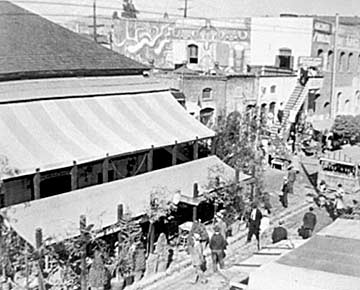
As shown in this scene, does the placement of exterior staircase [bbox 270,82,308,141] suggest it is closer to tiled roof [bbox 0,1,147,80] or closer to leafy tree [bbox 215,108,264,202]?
leafy tree [bbox 215,108,264,202]

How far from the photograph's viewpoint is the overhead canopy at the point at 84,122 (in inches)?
586

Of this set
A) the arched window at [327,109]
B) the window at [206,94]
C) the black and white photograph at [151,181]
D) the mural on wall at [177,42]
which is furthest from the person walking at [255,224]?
the arched window at [327,109]

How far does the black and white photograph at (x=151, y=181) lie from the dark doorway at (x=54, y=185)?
0.10 ft

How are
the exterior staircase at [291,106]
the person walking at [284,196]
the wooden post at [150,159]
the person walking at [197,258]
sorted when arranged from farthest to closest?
the exterior staircase at [291,106] < the person walking at [284,196] < the wooden post at [150,159] < the person walking at [197,258]

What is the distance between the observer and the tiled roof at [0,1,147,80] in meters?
17.7

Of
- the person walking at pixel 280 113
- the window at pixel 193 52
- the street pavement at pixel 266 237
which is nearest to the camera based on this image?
the street pavement at pixel 266 237

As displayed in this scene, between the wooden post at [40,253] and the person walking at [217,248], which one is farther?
the person walking at [217,248]

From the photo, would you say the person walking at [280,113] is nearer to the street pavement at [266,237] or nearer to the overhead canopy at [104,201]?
the street pavement at [266,237]

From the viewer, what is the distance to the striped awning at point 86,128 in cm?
1475

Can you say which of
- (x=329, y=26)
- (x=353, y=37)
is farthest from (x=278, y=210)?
(x=353, y=37)

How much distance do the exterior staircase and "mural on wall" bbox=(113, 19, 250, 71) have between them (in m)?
4.60

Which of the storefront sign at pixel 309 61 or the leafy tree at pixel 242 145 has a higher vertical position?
the storefront sign at pixel 309 61

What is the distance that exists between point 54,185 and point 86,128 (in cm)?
171

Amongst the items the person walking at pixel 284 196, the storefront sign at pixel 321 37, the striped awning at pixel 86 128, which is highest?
the storefront sign at pixel 321 37
